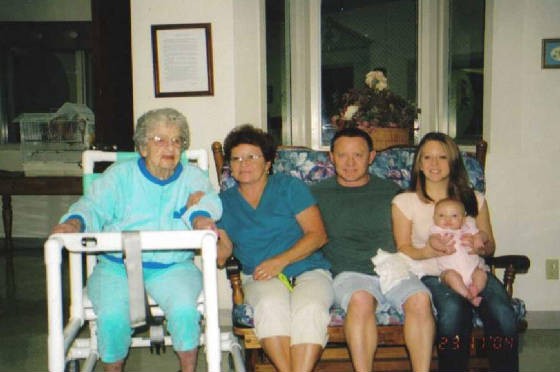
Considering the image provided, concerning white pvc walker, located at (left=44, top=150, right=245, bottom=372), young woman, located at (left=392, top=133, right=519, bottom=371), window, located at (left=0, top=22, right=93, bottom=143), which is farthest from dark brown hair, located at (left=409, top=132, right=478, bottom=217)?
window, located at (left=0, top=22, right=93, bottom=143)

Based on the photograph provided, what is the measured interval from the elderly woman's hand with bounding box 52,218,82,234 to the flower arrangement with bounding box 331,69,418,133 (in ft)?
5.10

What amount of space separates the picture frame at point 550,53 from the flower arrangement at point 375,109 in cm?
71

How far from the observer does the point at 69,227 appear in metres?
1.89

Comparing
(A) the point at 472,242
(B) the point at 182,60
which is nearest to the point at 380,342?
(A) the point at 472,242

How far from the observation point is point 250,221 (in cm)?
233

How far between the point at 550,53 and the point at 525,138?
0.45 meters

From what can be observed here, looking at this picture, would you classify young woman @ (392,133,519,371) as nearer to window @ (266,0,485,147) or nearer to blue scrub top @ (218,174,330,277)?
blue scrub top @ (218,174,330,277)

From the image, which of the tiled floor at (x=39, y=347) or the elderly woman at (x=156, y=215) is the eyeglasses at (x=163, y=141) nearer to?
the elderly woman at (x=156, y=215)

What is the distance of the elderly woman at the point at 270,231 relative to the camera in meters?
2.15

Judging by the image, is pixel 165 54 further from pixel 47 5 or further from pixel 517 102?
pixel 47 5

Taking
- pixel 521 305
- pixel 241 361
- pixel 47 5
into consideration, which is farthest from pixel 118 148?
pixel 47 5

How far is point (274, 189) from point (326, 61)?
1.43 meters

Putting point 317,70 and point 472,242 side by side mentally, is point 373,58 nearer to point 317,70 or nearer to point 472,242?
point 317,70

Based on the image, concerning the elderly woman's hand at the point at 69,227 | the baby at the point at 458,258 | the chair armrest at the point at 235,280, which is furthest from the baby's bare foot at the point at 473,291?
the elderly woman's hand at the point at 69,227
